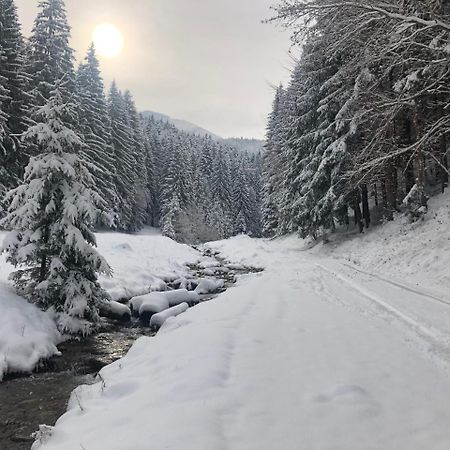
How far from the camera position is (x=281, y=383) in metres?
5.47

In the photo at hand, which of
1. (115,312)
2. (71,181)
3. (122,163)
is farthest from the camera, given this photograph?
(122,163)

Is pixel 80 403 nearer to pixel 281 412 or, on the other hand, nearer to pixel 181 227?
pixel 281 412

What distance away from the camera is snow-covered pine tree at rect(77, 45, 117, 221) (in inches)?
1524

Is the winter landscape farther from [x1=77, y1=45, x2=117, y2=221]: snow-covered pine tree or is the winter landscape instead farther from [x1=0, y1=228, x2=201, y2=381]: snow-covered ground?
[x1=77, y1=45, x2=117, y2=221]: snow-covered pine tree

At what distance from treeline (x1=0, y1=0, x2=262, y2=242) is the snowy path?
20.9 feet

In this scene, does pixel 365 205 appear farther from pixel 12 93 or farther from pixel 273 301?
pixel 12 93

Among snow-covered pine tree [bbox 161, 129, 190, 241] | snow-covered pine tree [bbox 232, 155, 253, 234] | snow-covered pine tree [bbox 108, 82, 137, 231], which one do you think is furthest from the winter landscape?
snow-covered pine tree [bbox 232, 155, 253, 234]

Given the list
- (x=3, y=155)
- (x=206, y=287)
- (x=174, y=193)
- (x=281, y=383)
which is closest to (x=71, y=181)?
(x=206, y=287)

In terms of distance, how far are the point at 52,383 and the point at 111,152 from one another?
40.7m

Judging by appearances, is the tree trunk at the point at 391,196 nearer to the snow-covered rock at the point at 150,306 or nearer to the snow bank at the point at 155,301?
the snow bank at the point at 155,301

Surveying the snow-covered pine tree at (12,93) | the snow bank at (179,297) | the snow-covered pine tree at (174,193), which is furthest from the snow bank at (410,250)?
the snow-covered pine tree at (174,193)

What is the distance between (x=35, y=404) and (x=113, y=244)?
18969 mm

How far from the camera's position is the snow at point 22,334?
8.88m

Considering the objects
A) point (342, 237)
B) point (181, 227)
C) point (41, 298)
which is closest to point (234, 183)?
point (181, 227)
